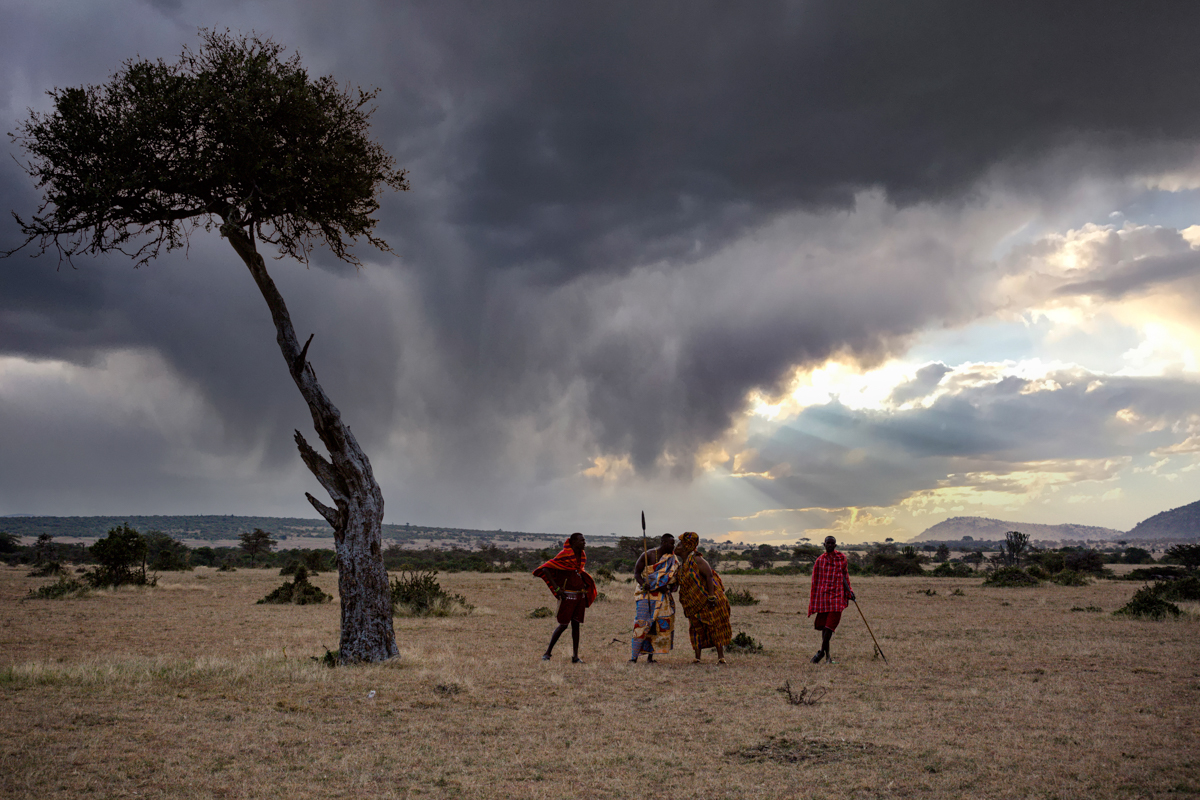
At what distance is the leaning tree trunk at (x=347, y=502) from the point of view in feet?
42.3

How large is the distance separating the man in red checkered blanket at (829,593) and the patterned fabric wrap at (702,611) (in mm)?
1657

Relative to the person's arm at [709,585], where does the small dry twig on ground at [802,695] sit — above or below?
below

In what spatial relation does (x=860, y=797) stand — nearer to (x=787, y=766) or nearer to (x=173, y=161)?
(x=787, y=766)

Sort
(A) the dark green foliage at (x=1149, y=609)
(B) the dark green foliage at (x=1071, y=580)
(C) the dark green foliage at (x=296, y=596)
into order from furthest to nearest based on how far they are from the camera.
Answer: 1. (B) the dark green foliage at (x=1071, y=580)
2. (C) the dark green foliage at (x=296, y=596)
3. (A) the dark green foliage at (x=1149, y=609)

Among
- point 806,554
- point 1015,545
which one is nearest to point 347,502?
point 806,554

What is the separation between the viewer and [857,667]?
509 inches

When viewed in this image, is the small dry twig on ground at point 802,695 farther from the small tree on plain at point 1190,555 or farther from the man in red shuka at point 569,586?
the small tree on plain at point 1190,555

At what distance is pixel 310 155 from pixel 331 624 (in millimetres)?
12610

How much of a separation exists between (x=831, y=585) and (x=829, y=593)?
0.15 m

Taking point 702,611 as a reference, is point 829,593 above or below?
above

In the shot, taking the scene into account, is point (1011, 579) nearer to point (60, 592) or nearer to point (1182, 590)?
point (1182, 590)

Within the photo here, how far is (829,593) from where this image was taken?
527 inches

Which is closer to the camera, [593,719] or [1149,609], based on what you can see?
[593,719]

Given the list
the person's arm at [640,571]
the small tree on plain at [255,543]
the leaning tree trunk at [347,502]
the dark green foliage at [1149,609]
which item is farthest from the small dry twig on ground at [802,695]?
the small tree on plain at [255,543]
